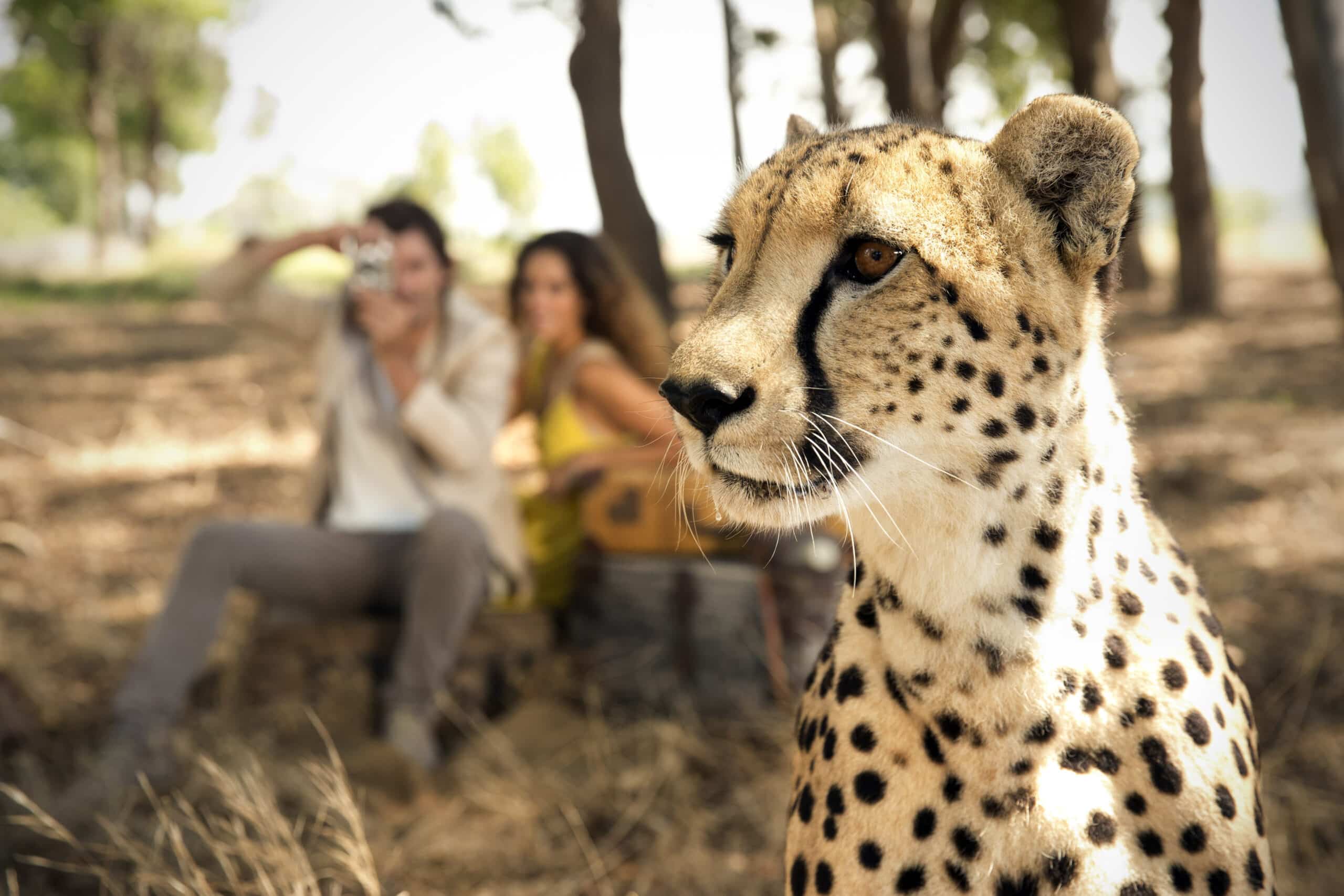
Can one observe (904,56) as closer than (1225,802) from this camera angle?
No

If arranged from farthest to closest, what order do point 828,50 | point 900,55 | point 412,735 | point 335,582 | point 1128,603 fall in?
point 828,50, point 900,55, point 335,582, point 412,735, point 1128,603

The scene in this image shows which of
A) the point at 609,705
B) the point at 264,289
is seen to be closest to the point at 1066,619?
the point at 609,705

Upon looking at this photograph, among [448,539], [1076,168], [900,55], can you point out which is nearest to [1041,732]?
[1076,168]

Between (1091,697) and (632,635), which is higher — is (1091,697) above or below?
above

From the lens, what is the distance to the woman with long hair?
342 cm

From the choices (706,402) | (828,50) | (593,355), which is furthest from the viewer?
(828,50)

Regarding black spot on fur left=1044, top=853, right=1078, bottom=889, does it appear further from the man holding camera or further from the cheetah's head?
the man holding camera

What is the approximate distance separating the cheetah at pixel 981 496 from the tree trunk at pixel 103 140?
14.3 metres

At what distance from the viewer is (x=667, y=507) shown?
3197 millimetres

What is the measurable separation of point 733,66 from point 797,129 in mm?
4475

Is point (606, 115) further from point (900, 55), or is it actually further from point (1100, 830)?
point (1100, 830)

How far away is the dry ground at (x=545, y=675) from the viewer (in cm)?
254

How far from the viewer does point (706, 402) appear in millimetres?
1149

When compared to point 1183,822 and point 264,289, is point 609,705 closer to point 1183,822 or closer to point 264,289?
point 264,289
